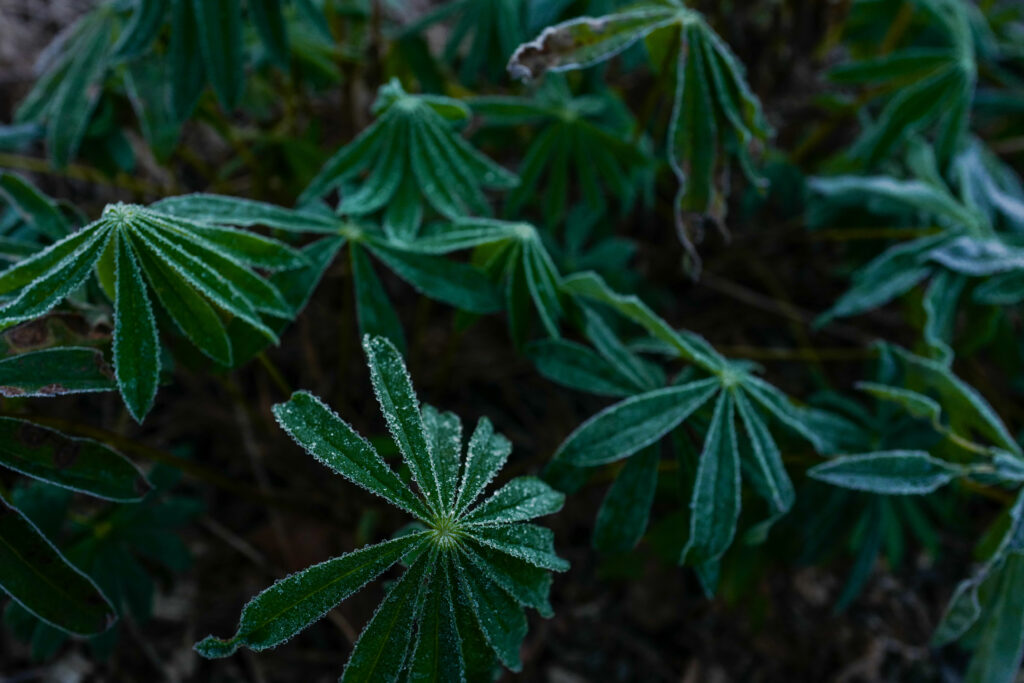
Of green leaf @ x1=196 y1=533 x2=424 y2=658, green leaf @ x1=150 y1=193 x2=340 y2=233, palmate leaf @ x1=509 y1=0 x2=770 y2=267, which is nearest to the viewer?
green leaf @ x1=196 y1=533 x2=424 y2=658

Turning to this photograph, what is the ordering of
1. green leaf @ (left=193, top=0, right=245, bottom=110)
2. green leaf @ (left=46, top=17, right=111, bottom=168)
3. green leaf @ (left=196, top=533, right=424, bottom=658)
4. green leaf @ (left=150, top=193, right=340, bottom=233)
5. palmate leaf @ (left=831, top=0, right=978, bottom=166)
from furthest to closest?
palmate leaf @ (left=831, top=0, right=978, bottom=166)
green leaf @ (left=46, top=17, right=111, bottom=168)
green leaf @ (left=193, top=0, right=245, bottom=110)
green leaf @ (left=150, top=193, right=340, bottom=233)
green leaf @ (left=196, top=533, right=424, bottom=658)

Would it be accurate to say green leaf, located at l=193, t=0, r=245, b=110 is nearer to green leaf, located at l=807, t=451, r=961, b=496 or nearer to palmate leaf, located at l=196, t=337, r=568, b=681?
palmate leaf, located at l=196, t=337, r=568, b=681

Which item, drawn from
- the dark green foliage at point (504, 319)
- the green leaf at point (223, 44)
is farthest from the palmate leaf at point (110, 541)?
the green leaf at point (223, 44)

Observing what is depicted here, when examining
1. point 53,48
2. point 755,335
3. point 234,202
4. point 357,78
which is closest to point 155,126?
point 53,48

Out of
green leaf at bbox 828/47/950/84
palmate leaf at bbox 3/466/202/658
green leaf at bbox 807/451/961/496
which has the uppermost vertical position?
green leaf at bbox 828/47/950/84

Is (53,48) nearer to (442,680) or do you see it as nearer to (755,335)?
(442,680)

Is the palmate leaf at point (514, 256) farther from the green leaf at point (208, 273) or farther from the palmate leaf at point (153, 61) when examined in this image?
the palmate leaf at point (153, 61)

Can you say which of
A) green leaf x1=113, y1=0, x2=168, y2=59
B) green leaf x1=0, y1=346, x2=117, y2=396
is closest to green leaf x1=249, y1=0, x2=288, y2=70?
green leaf x1=113, y1=0, x2=168, y2=59

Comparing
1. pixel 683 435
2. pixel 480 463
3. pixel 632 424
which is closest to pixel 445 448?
pixel 480 463
